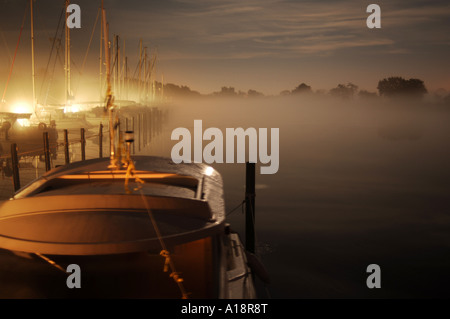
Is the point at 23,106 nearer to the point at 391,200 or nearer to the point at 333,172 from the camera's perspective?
the point at 333,172

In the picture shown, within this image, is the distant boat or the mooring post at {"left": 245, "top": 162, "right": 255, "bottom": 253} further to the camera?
the mooring post at {"left": 245, "top": 162, "right": 255, "bottom": 253}

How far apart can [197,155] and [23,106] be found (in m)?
22.0

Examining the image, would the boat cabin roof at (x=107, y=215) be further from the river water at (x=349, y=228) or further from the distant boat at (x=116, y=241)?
the river water at (x=349, y=228)

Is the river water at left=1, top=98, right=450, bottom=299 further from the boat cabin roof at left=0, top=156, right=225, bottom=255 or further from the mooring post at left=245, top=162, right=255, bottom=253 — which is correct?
the boat cabin roof at left=0, top=156, right=225, bottom=255

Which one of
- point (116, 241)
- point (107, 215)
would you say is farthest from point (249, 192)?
point (116, 241)

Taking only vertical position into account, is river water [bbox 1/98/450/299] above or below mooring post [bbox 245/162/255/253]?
below

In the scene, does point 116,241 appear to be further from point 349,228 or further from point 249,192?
point 349,228

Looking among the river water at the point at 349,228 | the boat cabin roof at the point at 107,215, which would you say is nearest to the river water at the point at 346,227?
the river water at the point at 349,228

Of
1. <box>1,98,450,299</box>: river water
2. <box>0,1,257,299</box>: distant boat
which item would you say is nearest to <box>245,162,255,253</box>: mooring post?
<box>1,98,450,299</box>: river water

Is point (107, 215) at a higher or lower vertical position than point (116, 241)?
higher

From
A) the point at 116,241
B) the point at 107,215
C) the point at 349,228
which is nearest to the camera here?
the point at 116,241
